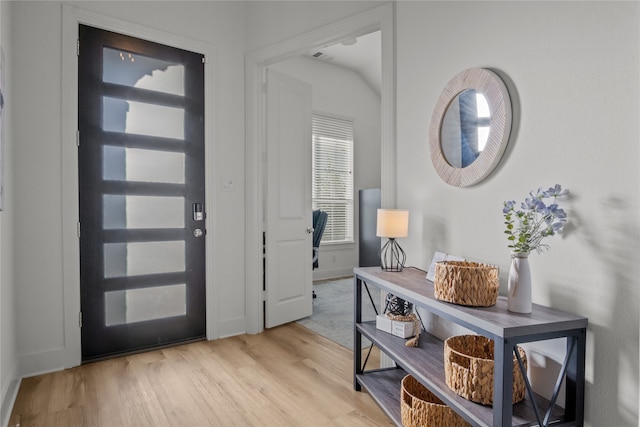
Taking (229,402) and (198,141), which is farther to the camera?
(198,141)

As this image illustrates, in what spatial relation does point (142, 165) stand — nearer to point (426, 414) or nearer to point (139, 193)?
point (139, 193)

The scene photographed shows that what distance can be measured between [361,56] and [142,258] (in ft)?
13.5

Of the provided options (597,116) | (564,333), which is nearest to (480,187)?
→ (597,116)

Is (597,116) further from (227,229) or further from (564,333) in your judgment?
(227,229)

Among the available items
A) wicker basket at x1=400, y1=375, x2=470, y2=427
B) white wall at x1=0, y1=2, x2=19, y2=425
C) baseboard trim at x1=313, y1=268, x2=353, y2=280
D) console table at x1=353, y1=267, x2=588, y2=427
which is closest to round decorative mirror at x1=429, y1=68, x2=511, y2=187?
console table at x1=353, y1=267, x2=588, y2=427

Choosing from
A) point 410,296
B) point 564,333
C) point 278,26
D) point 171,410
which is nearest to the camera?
point 564,333

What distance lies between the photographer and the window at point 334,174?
5.63 meters

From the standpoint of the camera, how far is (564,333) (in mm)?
1321

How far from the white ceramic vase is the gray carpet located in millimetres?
1789

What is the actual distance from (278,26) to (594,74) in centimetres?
239

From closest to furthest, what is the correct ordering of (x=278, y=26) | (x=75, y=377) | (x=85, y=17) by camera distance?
(x=75, y=377)
(x=85, y=17)
(x=278, y=26)

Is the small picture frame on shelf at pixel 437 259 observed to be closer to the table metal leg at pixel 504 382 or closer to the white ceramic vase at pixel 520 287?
the white ceramic vase at pixel 520 287

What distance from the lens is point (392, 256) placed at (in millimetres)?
2232

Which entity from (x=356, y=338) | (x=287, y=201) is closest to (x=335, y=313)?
(x=287, y=201)
